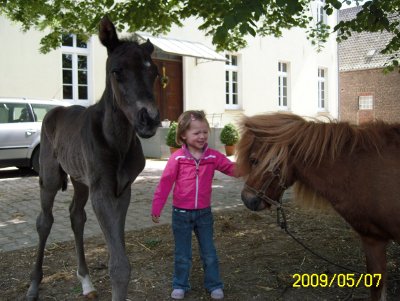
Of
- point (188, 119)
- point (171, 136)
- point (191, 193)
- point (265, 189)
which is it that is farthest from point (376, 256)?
point (171, 136)

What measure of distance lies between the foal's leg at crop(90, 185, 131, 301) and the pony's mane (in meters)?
0.89

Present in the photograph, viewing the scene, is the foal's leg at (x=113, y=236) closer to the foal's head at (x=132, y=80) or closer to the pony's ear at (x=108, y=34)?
the foal's head at (x=132, y=80)

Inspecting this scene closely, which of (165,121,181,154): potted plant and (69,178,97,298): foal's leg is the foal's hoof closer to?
(69,178,97,298): foal's leg

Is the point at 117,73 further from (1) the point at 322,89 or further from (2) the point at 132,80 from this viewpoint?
(1) the point at 322,89

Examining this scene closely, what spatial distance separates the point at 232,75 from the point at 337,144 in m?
15.7

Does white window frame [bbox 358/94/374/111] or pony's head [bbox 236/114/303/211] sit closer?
pony's head [bbox 236/114/303/211]

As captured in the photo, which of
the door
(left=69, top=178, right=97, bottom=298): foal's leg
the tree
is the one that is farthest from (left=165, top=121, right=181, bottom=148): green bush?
(left=69, top=178, right=97, bottom=298): foal's leg

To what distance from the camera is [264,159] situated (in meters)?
2.78

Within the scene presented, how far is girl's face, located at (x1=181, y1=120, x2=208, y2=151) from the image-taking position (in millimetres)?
3303

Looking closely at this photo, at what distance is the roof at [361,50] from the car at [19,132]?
2177 cm

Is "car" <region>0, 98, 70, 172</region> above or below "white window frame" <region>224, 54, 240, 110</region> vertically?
below

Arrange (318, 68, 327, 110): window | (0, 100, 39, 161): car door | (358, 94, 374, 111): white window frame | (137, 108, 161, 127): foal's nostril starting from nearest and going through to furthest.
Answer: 1. (137, 108, 161, 127): foal's nostril
2. (0, 100, 39, 161): car door
3. (318, 68, 327, 110): window
4. (358, 94, 374, 111): white window frame

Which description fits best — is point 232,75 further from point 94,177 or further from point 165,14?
point 94,177

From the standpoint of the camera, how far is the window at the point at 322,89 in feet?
73.0
